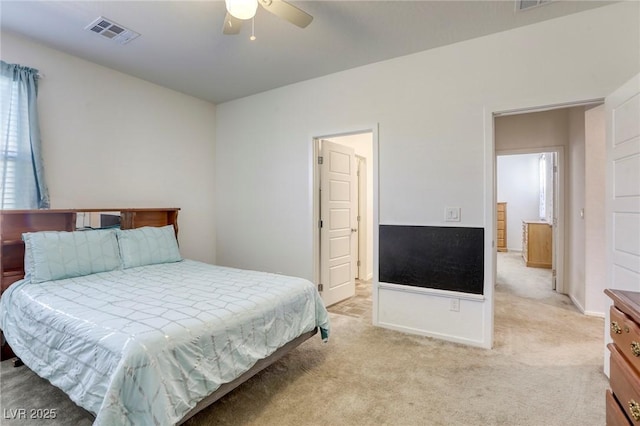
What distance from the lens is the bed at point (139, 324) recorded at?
137cm

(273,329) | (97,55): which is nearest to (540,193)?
(273,329)

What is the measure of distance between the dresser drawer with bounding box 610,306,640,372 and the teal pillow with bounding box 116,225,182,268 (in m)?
3.40

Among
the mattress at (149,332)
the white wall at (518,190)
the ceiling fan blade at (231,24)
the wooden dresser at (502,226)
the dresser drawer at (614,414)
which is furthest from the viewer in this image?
the wooden dresser at (502,226)

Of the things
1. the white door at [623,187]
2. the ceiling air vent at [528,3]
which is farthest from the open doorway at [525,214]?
the ceiling air vent at [528,3]

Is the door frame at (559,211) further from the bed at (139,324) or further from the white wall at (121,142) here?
the white wall at (121,142)

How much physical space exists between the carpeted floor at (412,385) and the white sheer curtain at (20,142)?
141 centimetres

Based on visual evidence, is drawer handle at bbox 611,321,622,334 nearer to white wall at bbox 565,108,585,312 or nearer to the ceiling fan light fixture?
the ceiling fan light fixture

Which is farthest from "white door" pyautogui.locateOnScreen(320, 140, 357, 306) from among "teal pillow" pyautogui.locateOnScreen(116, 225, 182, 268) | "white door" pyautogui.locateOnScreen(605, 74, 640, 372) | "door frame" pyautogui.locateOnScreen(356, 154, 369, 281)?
"white door" pyautogui.locateOnScreen(605, 74, 640, 372)

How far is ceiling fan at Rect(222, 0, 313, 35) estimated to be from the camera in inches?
65.1

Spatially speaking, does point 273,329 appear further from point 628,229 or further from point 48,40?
point 48,40

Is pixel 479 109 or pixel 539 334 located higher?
pixel 479 109

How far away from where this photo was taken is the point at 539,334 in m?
2.97

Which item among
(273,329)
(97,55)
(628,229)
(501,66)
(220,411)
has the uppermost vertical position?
(97,55)

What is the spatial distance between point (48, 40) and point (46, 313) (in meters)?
2.52
